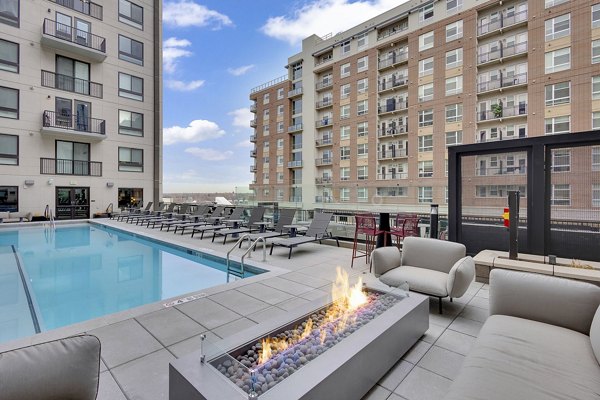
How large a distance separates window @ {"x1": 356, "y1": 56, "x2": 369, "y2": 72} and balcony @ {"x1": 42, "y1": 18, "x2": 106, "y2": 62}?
63.2 ft

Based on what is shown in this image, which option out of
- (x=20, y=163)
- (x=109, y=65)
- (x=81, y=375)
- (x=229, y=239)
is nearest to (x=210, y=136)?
(x=109, y=65)

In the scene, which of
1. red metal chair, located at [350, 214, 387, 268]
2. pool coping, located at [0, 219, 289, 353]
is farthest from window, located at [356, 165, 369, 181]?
pool coping, located at [0, 219, 289, 353]

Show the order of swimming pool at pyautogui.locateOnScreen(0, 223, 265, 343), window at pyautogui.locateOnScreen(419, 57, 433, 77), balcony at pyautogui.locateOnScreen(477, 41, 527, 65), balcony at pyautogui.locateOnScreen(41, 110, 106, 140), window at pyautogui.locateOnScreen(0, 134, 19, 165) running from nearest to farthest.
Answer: swimming pool at pyautogui.locateOnScreen(0, 223, 265, 343) < window at pyautogui.locateOnScreen(0, 134, 19, 165) < balcony at pyautogui.locateOnScreen(41, 110, 106, 140) < balcony at pyautogui.locateOnScreen(477, 41, 527, 65) < window at pyautogui.locateOnScreen(419, 57, 433, 77)

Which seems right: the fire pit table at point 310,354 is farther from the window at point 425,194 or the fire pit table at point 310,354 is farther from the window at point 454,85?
the window at point 454,85

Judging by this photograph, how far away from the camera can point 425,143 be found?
74.0ft

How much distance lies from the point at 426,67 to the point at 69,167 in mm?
24480

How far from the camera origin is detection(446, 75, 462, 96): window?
20844mm

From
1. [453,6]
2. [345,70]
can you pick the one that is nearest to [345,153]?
[345,70]

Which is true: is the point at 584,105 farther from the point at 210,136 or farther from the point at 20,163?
the point at 20,163

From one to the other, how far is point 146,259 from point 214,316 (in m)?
5.13

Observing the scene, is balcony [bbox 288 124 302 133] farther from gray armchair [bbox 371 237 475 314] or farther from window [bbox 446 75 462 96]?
gray armchair [bbox 371 237 475 314]

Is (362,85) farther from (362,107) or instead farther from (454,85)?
(454,85)

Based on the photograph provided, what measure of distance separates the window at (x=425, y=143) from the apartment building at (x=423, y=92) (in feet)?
0.24

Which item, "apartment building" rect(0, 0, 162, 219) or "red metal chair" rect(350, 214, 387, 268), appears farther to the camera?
"apartment building" rect(0, 0, 162, 219)
